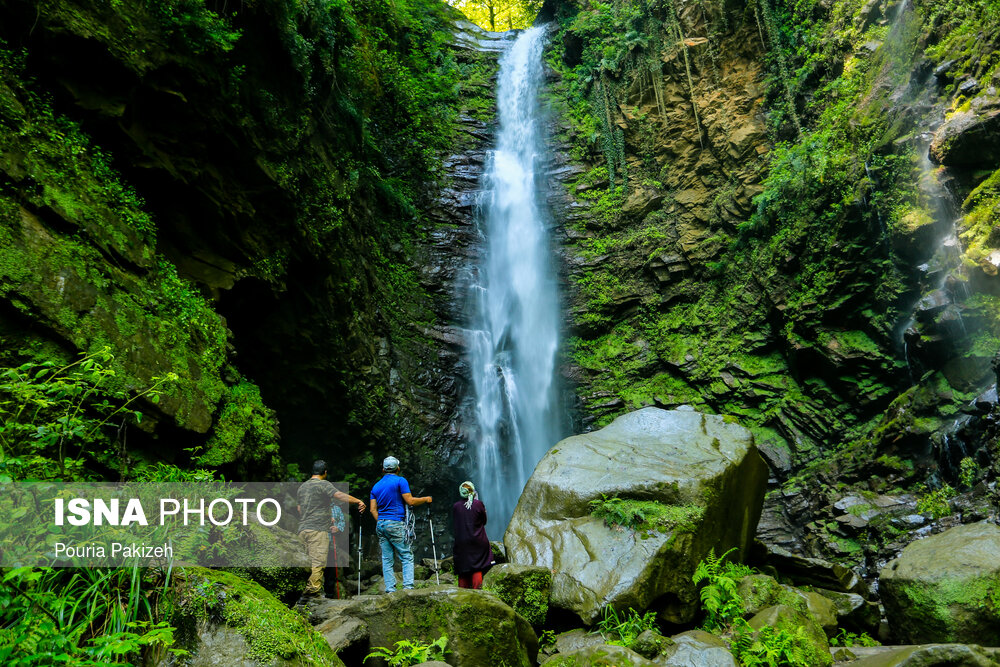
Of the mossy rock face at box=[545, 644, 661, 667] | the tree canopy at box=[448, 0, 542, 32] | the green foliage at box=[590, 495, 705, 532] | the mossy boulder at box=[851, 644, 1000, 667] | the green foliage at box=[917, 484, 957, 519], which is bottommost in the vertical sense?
the green foliage at box=[917, 484, 957, 519]

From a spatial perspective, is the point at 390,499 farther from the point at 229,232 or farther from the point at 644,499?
the point at 229,232

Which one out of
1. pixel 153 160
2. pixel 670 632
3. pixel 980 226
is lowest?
pixel 670 632

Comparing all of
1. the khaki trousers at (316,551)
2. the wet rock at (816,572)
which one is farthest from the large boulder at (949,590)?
the khaki trousers at (316,551)

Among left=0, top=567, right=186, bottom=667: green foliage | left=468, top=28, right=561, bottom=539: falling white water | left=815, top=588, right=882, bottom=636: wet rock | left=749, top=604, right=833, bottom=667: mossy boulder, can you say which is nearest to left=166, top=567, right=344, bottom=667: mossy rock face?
left=0, top=567, right=186, bottom=667: green foliage

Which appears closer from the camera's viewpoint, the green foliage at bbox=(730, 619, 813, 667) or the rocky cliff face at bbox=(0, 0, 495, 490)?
the green foliage at bbox=(730, 619, 813, 667)

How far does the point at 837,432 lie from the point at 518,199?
1167 centimetres

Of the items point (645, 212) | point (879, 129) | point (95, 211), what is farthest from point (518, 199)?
point (95, 211)

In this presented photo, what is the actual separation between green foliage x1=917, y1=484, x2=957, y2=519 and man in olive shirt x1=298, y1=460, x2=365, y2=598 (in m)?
8.60

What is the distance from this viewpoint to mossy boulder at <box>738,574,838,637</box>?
562cm

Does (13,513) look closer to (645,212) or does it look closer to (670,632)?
(670,632)

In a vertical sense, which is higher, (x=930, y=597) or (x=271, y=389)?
(x=271, y=389)

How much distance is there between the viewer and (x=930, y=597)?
514cm

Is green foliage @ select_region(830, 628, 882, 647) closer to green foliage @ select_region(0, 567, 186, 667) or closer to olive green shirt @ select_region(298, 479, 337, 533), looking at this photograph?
olive green shirt @ select_region(298, 479, 337, 533)

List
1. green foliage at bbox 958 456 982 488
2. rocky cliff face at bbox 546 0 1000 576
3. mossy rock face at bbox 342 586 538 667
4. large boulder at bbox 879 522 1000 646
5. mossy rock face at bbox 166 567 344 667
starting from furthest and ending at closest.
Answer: rocky cliff face at bbox 546 0 1000 576 → green foliage at bbox 958 456 982 488 → large boulder at bbox 879 522 1000 646 → mossy rock face at bbox 342 586 538 667 → mossy rock face at bbox 166 567 344 667
